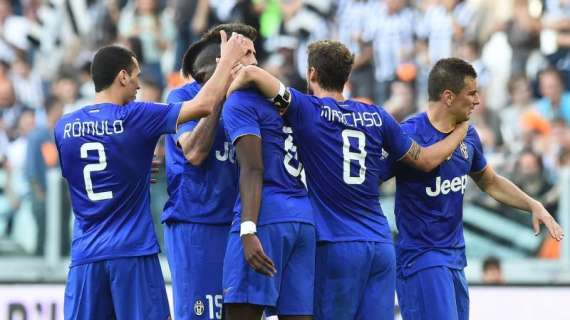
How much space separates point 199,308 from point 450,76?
233 centimetres

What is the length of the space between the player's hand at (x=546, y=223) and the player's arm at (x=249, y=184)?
2334mm

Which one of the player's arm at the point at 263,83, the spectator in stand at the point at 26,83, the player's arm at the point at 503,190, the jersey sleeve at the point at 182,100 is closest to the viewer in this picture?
the player's arm at the point at 263,83

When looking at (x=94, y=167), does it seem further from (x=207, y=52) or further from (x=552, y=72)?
(x=552, y=72)

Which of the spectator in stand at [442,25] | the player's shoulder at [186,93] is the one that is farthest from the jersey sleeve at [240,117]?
the spectator in stand at [442,25]

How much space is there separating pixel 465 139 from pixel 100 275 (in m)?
2.73

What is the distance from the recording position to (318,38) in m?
15.0

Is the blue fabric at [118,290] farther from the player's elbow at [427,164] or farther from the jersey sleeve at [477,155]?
the jersey sleeve at [477,155]

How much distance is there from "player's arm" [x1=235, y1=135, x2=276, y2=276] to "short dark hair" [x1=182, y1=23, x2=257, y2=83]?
108 cm

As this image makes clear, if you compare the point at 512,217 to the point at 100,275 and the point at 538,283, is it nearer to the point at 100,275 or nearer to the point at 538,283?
the point at 538,283

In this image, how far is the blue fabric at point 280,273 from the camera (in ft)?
22.1

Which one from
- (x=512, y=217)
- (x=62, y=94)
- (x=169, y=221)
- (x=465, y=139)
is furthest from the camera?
(x=62, y=94)

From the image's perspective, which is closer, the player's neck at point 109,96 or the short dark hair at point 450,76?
the player's neck at point 109,96

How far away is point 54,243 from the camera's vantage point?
1344 centimetres

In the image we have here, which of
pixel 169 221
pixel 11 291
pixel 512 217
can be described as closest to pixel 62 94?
pixel 11 291
